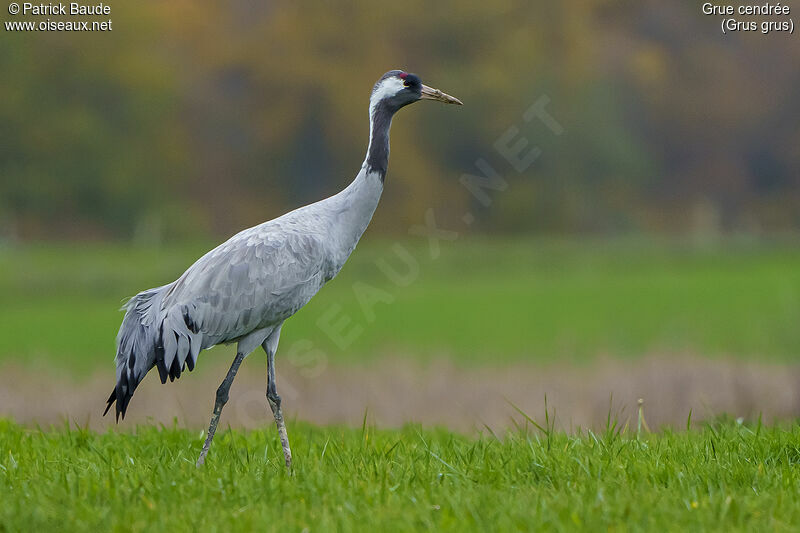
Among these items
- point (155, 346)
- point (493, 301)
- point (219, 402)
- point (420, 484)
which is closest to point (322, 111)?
point (493, 301)

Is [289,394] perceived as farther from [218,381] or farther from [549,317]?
[549,317]

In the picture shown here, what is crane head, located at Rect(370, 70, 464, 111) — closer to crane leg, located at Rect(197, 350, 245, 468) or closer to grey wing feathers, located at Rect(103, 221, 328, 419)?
grey wing feathers, located at Rect(103, 221, 328, 419)

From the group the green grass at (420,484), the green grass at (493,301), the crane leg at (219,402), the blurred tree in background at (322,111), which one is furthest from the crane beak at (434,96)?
the blurred tree in background at (322,111)

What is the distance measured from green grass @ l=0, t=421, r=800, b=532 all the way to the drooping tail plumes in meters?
0.48

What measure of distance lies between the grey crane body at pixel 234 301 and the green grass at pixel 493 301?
28.5 feet

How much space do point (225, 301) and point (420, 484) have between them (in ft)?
5.49

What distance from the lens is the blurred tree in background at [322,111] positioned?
2278 centimetres

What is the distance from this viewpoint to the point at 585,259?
26234mm

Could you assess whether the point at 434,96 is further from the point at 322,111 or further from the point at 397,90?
the point at 322,111

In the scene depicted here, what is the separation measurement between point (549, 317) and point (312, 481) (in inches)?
586

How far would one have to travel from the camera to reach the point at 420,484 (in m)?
4.75

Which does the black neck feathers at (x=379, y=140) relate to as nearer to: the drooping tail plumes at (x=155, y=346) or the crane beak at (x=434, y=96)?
the crane beak at (x=434, y=96)

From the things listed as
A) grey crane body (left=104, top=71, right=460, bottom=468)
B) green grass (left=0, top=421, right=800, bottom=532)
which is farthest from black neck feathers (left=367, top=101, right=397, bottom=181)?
green grass (left=0, top=421, right=800, bottom=532)

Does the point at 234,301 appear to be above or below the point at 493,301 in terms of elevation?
above
